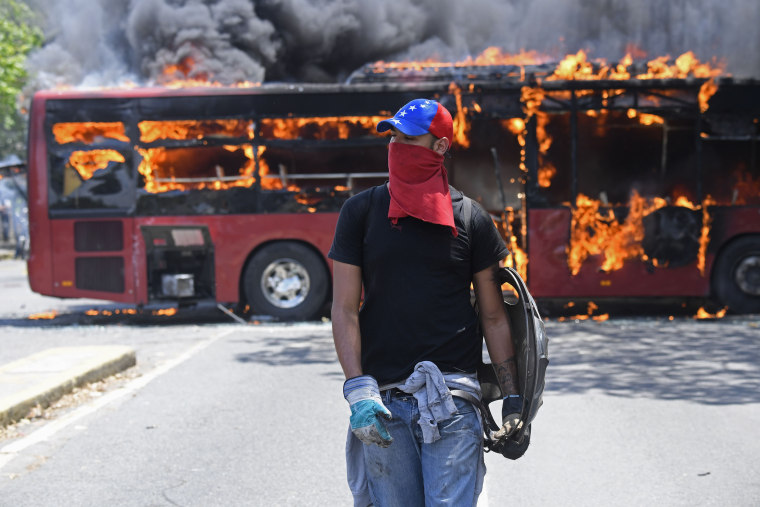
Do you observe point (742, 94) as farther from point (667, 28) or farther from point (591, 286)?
point (667, 28)

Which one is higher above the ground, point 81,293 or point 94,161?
point 94,161

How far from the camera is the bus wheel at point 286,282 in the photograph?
1284cm

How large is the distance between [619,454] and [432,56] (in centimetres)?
1786

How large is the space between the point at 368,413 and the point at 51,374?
5796 millimetres

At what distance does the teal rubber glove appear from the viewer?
2930 mm

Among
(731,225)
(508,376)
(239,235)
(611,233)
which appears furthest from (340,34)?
(508,376)

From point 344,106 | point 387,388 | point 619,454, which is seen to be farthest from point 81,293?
point 387,388

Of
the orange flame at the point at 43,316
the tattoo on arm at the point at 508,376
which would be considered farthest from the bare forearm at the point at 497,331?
the orange flame at the point at 43,316

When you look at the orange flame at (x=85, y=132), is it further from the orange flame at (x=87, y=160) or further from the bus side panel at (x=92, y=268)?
the bus side panel at (x=92, y=268)

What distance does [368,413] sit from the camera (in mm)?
2930

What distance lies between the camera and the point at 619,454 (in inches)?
233

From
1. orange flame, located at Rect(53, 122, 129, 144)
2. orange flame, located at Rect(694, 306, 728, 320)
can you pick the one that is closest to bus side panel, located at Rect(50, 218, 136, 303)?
orange flame, located at Rect(53, 122, 129, 144)

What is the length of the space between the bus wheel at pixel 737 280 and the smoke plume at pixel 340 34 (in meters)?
9.36

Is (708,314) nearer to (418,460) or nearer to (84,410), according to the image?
(84,410)
